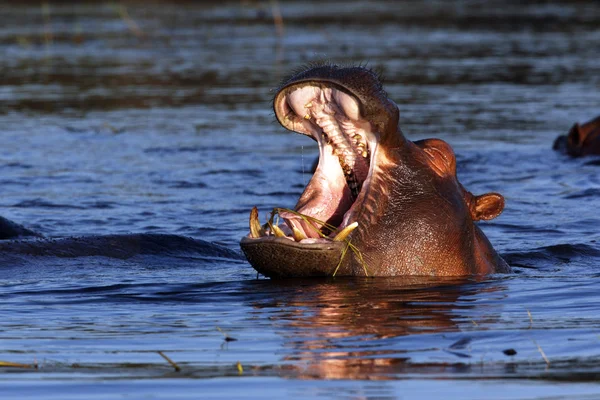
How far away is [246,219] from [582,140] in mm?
3826

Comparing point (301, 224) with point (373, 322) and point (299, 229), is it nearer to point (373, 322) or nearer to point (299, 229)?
point (299, 229)

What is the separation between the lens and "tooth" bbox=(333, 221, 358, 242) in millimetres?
4754

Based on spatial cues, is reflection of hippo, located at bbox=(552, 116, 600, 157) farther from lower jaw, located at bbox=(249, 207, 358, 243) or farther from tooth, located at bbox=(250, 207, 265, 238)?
tooth, located at bbox=(250, 207, 265, 238)

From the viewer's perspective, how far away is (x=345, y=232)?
15.6 feet

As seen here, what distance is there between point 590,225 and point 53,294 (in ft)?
12.9

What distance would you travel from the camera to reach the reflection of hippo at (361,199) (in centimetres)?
473

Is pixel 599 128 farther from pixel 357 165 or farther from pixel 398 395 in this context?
pixel 398 395

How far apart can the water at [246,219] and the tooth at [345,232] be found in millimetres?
230

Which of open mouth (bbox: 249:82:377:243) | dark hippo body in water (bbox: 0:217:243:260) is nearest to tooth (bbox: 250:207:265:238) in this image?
open mouth (bbox: 249:82:377:243)

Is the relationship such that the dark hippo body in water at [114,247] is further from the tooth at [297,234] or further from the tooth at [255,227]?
the tooth at [297,234]

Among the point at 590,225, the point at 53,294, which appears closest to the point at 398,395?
the point at 53,294

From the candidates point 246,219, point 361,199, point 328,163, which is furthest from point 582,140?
point 361,199

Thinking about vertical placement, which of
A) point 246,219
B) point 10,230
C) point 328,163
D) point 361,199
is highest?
point 328,163

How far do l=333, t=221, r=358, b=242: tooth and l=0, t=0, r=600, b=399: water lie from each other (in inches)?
9.1
